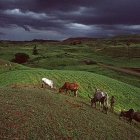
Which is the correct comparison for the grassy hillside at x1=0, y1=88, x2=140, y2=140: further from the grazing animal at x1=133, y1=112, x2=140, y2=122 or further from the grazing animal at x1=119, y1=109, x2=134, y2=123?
the grazing animal at x1=119, y1=109, x2=134, y2=123

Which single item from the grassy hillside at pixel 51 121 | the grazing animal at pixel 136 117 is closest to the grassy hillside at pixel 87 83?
the grazing animal at pixel 136 117

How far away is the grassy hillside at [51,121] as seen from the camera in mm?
24328

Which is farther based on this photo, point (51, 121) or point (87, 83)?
point (87, 83)

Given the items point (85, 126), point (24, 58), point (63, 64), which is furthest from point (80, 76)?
point (24, 58)

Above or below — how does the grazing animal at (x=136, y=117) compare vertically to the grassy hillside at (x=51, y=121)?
below

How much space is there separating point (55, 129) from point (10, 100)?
6.80m

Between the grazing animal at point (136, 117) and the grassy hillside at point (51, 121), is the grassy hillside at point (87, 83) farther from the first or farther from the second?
the grassy hillside at point (51, 121)

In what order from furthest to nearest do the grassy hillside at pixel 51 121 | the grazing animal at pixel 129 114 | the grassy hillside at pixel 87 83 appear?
the grassy hillside at pixel 87 83 → the grazing animal at pixel 129 114 → the grassy hillside at pixel 51 121

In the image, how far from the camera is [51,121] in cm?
2672

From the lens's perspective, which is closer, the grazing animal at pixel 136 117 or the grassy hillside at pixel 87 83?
the grazing animal at pixel 136 117

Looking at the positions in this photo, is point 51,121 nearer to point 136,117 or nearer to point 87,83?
point 136,117

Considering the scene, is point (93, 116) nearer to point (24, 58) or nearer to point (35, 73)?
point (35, 73)

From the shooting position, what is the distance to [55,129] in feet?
83.6

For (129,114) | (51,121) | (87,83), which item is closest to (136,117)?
(129,114)
